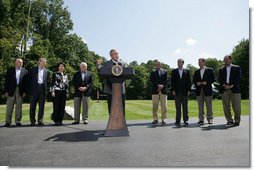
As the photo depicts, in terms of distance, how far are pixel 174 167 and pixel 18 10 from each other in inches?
930

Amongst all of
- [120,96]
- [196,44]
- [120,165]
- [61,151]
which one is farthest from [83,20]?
[120,165]

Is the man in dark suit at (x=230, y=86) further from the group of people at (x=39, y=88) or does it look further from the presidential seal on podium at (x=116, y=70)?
the group of people at (x=39, y=88)

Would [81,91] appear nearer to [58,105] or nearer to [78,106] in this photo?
[78,106]

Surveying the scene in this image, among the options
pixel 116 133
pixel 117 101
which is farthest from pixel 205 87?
pixel 116 133

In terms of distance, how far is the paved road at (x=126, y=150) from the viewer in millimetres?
3913

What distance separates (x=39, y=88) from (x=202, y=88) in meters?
4.37

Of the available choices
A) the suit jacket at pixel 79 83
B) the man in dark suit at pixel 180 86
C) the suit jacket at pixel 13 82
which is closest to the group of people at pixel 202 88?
the man in dark suit at pixel 180 86

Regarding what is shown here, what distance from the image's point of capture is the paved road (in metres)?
3.91

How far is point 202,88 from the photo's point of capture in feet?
27.9

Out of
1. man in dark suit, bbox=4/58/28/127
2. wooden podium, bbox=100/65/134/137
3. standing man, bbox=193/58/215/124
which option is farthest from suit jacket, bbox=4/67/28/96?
standing man, bbox=193/58/215/124

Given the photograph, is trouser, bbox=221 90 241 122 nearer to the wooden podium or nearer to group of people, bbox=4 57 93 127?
the wooden podium

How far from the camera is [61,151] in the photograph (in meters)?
4.59

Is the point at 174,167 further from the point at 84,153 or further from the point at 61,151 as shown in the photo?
the point at 61,151

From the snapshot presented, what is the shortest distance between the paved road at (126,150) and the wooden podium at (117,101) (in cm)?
25
